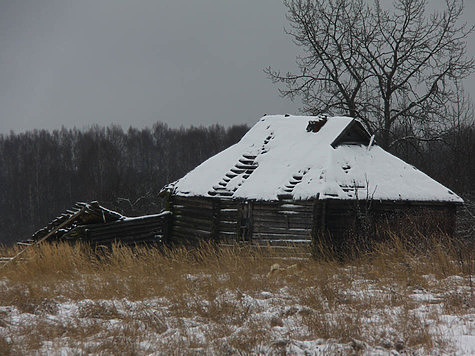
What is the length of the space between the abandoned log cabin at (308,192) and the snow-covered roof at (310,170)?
33 millimetres

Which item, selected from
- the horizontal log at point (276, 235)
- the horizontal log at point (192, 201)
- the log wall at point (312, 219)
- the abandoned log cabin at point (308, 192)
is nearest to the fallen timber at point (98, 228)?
the horizontal log at point (192, 201)

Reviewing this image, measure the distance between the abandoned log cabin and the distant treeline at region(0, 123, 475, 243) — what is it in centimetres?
2912

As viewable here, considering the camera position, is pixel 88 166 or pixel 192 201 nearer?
pixel 192 201

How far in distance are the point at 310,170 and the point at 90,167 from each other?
5425 centimetres

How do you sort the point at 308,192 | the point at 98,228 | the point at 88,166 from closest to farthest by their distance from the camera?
1. the point at 308,192
2. the point at 98,228
3. the point at 88,166

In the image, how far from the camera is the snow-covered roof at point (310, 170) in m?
12.7

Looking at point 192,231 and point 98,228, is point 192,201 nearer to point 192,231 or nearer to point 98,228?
point 192,231

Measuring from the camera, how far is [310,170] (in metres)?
13.3

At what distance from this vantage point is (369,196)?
1245 cm

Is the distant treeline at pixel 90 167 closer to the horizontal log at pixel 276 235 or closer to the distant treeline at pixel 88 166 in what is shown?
the distant treeline at pixel 88 166

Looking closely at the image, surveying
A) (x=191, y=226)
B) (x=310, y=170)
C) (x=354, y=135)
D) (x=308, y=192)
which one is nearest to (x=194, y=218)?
(x=191, y=226)

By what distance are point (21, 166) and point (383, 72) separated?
195 ft

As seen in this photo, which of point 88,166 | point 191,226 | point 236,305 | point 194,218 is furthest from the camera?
point 88,166

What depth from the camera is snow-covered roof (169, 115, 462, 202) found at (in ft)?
41.7
